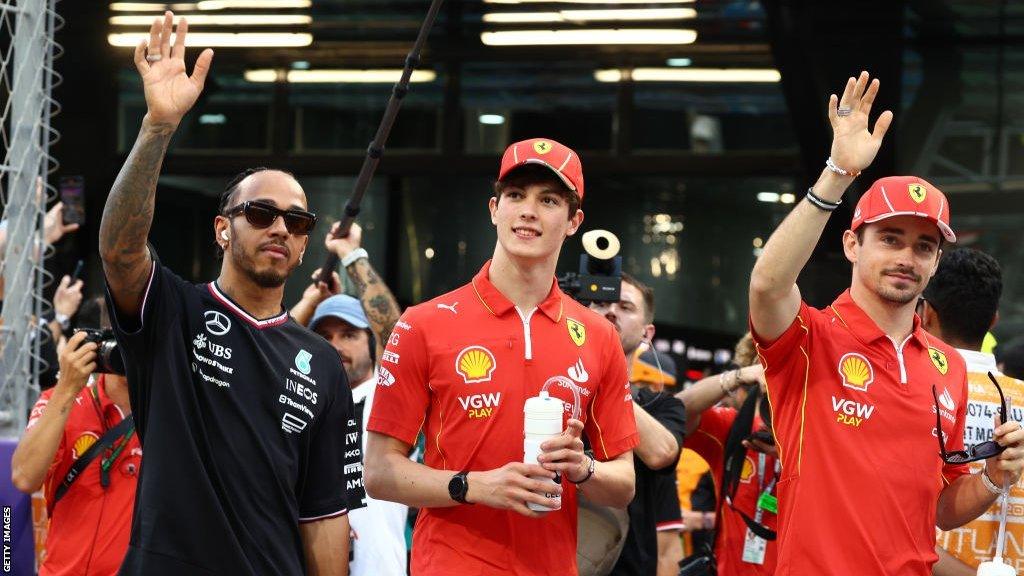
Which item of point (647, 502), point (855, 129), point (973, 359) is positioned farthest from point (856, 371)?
point (647, 502)

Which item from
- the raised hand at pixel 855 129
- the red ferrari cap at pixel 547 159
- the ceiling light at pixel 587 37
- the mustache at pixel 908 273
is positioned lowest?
the mustache at pixel 908 273

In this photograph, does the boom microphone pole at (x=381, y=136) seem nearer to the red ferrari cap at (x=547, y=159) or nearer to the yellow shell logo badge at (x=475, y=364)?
the red ferrari cap at (x=547, y=159)

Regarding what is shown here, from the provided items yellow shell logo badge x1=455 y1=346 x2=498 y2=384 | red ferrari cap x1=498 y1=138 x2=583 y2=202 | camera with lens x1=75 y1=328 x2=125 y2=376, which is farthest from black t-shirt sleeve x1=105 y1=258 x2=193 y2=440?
red ferrari cap x1=498 y1=138 x2=583 y2=202

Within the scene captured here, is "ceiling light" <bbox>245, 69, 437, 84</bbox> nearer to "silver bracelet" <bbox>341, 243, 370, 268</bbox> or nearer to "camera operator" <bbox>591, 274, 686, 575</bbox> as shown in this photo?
"silver bracelet" <bbox>341, 243, 370, 268</bbox>

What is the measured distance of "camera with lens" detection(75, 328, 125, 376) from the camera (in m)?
4.80

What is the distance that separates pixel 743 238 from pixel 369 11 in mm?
3922

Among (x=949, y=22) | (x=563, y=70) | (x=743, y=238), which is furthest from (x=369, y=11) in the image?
(x=949, y=22)

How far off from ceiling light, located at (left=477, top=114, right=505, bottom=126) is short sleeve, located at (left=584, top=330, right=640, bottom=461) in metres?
8.32

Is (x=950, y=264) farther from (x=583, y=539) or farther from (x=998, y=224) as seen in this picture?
(x=998, y=224)

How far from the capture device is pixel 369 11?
12.4 m

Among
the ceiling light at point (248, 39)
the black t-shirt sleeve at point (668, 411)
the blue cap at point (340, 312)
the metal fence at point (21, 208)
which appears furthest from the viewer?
the ceiling light at point (248, 39)

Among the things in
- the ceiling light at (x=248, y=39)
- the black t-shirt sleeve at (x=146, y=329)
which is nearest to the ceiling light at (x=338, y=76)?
the ceiling light at (x=248, y=39)

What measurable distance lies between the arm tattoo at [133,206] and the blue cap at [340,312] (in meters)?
2.46

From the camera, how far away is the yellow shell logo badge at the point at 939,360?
14.7 feet
